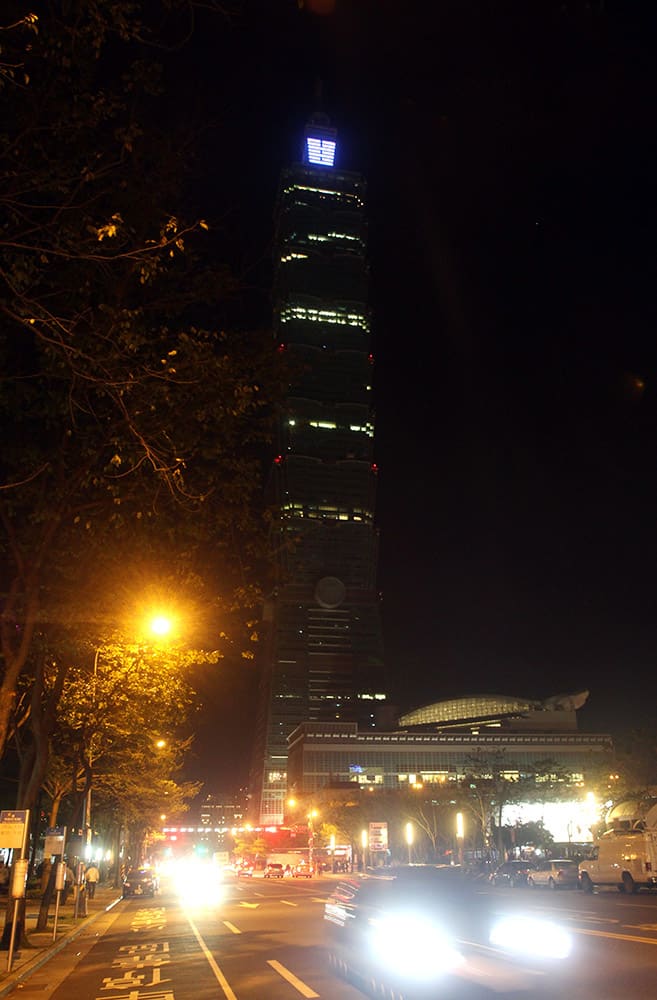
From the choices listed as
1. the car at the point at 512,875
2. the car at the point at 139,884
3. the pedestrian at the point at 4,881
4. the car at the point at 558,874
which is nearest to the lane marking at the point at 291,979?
the car at the point at 558,874

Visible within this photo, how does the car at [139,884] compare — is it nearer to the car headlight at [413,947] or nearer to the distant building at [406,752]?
the car headlight at [413,947]

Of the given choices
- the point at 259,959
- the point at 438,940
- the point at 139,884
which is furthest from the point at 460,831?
the point at 438,940

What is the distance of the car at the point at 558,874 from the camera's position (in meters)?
35.8

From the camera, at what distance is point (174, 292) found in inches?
572

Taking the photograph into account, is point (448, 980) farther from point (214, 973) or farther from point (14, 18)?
point (14, 18)

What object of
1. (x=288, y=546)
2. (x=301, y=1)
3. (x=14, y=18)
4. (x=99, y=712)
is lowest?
(x=99, y=712)

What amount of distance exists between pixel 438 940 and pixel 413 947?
37 centimetres

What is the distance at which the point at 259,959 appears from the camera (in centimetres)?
1587

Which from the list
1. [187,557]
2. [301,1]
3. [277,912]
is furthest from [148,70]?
[277,912]

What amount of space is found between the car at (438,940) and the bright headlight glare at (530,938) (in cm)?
1

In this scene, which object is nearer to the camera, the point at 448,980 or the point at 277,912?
the point at 448,980

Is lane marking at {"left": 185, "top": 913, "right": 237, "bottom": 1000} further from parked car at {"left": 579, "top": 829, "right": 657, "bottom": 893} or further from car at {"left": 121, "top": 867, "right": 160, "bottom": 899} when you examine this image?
car at {"left": 121, "top": 867, "right": 160, "bottom": 899}

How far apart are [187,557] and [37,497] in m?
3.19

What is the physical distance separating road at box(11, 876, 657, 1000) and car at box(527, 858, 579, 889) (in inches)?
347
